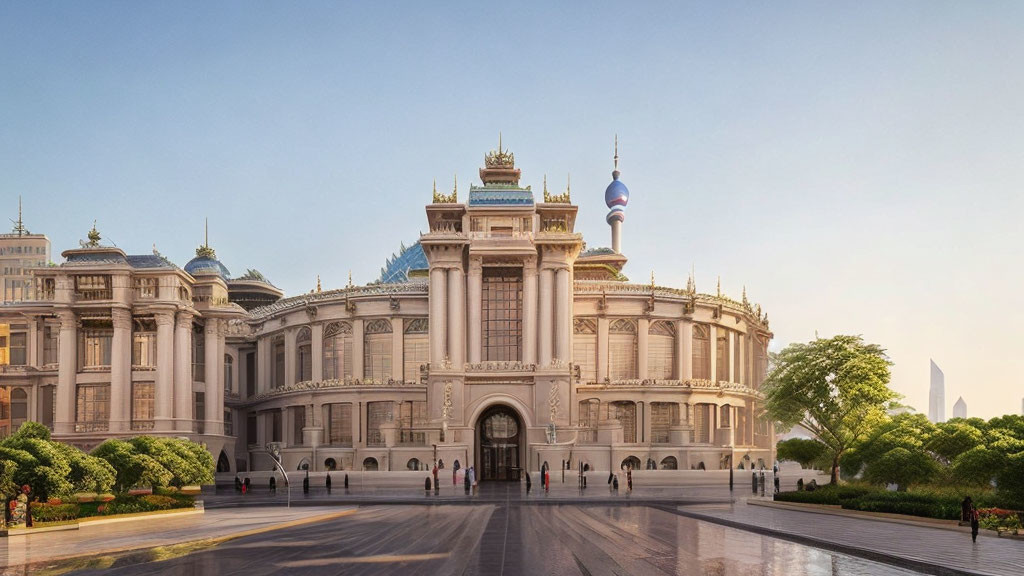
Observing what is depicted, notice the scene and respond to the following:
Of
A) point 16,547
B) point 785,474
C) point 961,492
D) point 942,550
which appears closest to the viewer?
point 942,550

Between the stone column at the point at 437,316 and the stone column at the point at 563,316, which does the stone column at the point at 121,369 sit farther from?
the stone column at the point at 563,316

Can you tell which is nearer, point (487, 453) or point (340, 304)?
point (487, 453)

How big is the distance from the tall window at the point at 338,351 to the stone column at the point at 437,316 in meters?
13.6

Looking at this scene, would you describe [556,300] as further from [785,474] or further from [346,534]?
[346,534]

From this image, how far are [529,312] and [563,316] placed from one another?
277cm

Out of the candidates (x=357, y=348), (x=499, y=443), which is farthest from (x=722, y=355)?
(x=357, y=348)

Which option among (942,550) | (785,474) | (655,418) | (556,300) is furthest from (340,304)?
(942,550)

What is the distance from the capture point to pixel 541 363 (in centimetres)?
7112

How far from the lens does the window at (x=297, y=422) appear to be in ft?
278

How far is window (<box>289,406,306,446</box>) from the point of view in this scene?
84.6 metres

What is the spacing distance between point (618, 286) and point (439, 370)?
21.9 m

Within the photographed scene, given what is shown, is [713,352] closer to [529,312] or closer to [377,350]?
[529,312]

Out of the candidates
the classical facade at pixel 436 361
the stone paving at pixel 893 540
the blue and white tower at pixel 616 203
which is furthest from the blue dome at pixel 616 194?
the stone paving at pixel 893 540

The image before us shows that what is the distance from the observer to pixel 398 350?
81.5 metres
